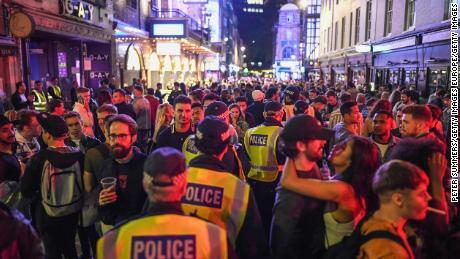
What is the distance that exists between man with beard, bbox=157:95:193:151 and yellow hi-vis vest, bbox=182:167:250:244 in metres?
2.43

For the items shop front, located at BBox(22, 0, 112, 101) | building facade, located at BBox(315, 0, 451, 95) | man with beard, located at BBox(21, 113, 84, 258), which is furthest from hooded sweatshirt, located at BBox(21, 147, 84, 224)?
building facade, located at BBox(315, 0, 451, 95)

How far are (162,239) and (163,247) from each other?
0.04 metres

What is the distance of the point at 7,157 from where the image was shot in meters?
4.25

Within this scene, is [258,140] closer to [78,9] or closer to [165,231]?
[165,231]

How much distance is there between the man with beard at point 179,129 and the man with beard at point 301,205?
2651 millimetres

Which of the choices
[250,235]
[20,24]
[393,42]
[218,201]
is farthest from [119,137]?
[393,42]

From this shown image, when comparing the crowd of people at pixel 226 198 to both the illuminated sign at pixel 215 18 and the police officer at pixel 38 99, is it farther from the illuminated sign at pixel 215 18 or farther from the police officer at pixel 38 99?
the illuminated sign at pixel 215 18

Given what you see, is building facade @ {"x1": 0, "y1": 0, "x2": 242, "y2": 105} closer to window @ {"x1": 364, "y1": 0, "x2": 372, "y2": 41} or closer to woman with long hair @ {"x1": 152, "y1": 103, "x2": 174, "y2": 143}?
woman with long hair @ {"x1": 152, "y1": 103, "x2": 174, "y2": 143}

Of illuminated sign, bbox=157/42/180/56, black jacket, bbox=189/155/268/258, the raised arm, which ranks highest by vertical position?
illuminated sign, bbox=157/42/180/56

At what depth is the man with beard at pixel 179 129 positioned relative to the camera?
18.0 ft

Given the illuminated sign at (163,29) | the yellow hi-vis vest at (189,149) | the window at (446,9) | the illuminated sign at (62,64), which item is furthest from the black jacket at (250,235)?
the illuminated sign at (163,29)

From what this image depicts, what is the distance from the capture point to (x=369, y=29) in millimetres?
24062

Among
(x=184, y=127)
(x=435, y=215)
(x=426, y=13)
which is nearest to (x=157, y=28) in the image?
(x=426, y=13)

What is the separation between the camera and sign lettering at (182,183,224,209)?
3016mm
